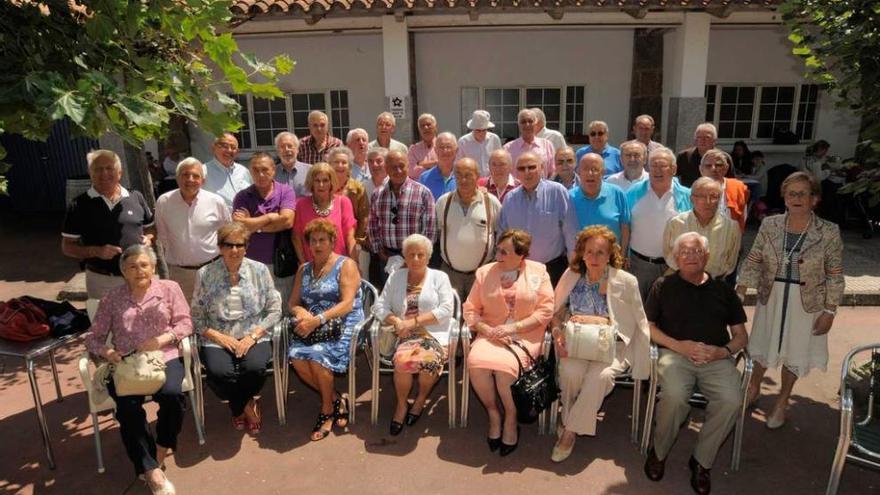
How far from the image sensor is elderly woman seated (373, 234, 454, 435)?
4168 mm

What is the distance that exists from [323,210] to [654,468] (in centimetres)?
303

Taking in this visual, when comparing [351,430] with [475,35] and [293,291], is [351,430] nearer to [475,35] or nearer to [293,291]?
[293,291]

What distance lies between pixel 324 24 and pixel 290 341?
680 centimetres

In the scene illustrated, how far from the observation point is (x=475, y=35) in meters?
10.8

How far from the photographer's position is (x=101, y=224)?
14.2 feet

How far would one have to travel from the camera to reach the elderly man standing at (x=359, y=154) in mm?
5824

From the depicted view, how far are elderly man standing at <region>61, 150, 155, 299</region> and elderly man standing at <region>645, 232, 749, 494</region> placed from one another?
3.86 metres

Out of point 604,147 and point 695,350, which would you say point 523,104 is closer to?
point 604,147

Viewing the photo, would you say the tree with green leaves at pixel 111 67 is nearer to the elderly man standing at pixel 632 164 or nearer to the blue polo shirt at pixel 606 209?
the blue polo shirt at pixel 606 209

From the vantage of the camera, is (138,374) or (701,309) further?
(701,309)

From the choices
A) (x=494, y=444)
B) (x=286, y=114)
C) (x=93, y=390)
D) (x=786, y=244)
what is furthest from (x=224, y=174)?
(x=286, y=114)

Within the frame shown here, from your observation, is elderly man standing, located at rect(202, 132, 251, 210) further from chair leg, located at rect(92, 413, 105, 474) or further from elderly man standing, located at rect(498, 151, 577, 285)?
elderly man standing, located at rect(498, 151, 577, 285)

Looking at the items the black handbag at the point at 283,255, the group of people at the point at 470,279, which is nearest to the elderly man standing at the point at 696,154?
the group of people at the point at 470,279

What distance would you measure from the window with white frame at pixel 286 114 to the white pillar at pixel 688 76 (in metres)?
5.94
